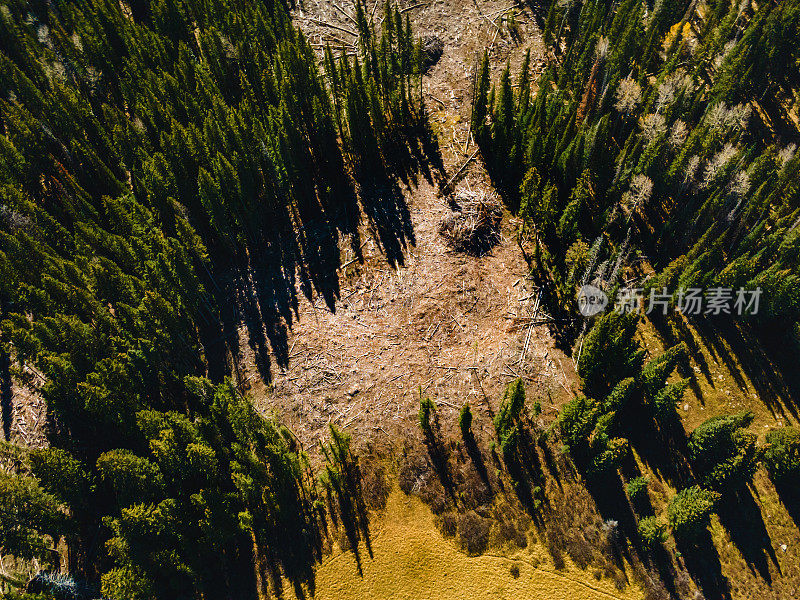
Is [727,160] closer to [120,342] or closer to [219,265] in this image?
[219,265]

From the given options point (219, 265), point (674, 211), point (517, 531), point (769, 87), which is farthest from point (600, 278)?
point (769, 87)

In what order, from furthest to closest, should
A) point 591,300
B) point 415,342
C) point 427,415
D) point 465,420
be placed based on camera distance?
point 591,300, point 415,342, point 427,415, point 465,420

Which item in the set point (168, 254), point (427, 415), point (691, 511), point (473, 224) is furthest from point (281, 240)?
point (691, 511)

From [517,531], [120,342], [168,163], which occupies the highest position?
[168,163]

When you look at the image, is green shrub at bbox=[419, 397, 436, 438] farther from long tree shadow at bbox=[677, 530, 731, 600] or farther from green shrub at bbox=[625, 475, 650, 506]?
long tree shadow at bbox=[677, 530, 731, 600]

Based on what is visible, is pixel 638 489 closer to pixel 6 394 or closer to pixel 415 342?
pixel 415 342

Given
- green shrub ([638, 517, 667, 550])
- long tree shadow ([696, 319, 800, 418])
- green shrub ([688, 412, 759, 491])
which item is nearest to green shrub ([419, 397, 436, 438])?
green shrub ([638, 517, 667, 550])
